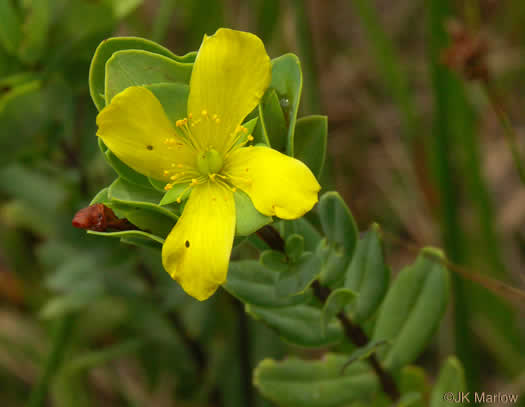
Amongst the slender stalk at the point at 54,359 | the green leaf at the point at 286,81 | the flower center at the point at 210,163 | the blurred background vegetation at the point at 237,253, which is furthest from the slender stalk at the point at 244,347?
the green leaf at the point at 286,81

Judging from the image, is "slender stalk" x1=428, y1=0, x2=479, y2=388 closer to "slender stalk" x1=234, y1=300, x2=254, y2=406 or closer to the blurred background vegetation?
the blurred background vegetation

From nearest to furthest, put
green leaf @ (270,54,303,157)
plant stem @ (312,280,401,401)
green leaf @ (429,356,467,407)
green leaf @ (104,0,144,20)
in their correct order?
1. green leaf @ (270,54,303,157)
2. plant stem @ (312,280,401,401)
3. green leaf @ (429,356,467,407)
4. green leaf @ (104,0,144,20)

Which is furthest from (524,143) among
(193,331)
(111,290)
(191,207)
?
(191,207)

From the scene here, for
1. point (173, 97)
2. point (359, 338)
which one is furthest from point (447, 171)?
point (173, 97)

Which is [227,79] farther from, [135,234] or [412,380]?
[412,380]

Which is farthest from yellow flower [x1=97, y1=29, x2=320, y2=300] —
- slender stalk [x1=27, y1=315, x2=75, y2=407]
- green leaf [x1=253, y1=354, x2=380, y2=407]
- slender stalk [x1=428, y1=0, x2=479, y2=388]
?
slender stalk [x1=27, y1=315, x2=75, y2=407]

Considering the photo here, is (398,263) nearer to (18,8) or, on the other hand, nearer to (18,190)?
(18,190)

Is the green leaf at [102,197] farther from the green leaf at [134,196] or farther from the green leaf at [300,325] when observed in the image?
the green leaf at [300,325]
